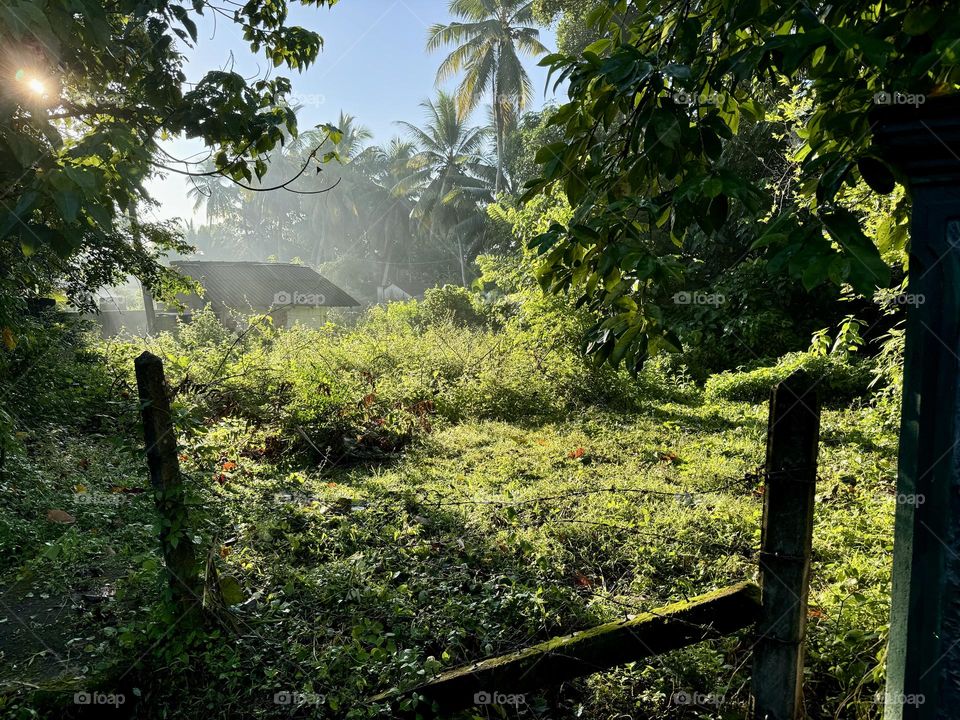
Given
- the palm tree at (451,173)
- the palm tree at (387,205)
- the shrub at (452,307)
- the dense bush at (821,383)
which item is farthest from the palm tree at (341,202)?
the dense bush at (821,383)

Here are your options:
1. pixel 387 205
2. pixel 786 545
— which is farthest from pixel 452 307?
pixel 387 205

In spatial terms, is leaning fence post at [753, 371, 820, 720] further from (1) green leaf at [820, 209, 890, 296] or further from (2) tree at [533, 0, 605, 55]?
(2) tree at [533, 0, 605, 55]

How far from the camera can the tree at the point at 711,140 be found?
123 cm

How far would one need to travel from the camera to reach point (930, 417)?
1258mm

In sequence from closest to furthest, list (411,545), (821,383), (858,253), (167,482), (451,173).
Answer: (858,253)
(167,482)
(411,545)
(821,383)
(451,173)

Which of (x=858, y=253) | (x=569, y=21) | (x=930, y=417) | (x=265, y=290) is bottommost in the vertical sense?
(x=930, y=417)

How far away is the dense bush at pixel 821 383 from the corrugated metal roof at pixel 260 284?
16.0 meters

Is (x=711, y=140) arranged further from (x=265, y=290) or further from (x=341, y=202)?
(x=341, y=202)

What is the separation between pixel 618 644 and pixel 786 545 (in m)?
0.67

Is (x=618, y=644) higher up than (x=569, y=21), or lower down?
lower down

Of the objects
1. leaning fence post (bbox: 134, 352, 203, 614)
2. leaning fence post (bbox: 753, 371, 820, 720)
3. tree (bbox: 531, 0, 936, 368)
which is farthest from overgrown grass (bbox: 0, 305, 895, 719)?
tree (bbox: 531, 0, 936, 368)

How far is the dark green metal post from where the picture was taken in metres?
1.19

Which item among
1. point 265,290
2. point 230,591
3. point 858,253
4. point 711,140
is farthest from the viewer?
point 265,290

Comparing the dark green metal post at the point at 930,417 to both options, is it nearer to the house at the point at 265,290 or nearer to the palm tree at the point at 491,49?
the house at the point at 265,290
